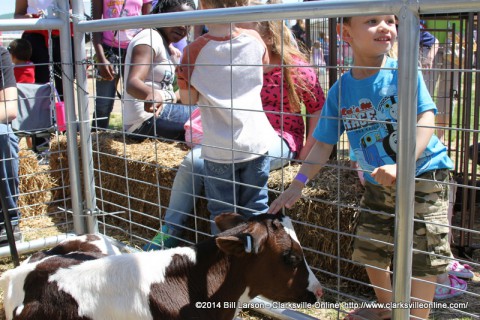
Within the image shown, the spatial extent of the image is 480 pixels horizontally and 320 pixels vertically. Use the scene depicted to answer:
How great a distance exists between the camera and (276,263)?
2658 mm

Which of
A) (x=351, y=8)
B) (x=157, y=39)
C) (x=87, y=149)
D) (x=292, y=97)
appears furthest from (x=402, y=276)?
(x=157, y=39)

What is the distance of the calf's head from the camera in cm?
264

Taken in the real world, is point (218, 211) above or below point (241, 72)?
below

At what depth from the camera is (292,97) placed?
4113 millimetres

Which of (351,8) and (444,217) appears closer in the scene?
(351,8)

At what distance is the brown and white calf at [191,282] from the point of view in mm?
2662

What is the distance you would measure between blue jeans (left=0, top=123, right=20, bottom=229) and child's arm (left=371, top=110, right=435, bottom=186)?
296 cm

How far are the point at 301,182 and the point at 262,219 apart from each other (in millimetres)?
368

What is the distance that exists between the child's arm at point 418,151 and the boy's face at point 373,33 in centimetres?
43

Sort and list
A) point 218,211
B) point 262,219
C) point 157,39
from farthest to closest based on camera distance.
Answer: point 157,39 → point 218,211 → point 262,219

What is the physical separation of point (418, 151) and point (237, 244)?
863mm

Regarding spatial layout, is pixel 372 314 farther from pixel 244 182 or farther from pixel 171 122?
pixel 171 122

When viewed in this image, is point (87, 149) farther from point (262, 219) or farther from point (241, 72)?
point (262, 219)

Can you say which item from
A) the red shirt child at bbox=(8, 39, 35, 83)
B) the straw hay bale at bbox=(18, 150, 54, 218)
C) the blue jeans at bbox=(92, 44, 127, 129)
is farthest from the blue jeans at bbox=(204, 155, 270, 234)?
the red shirt child at bbox=(8, 39, 35, 83)
